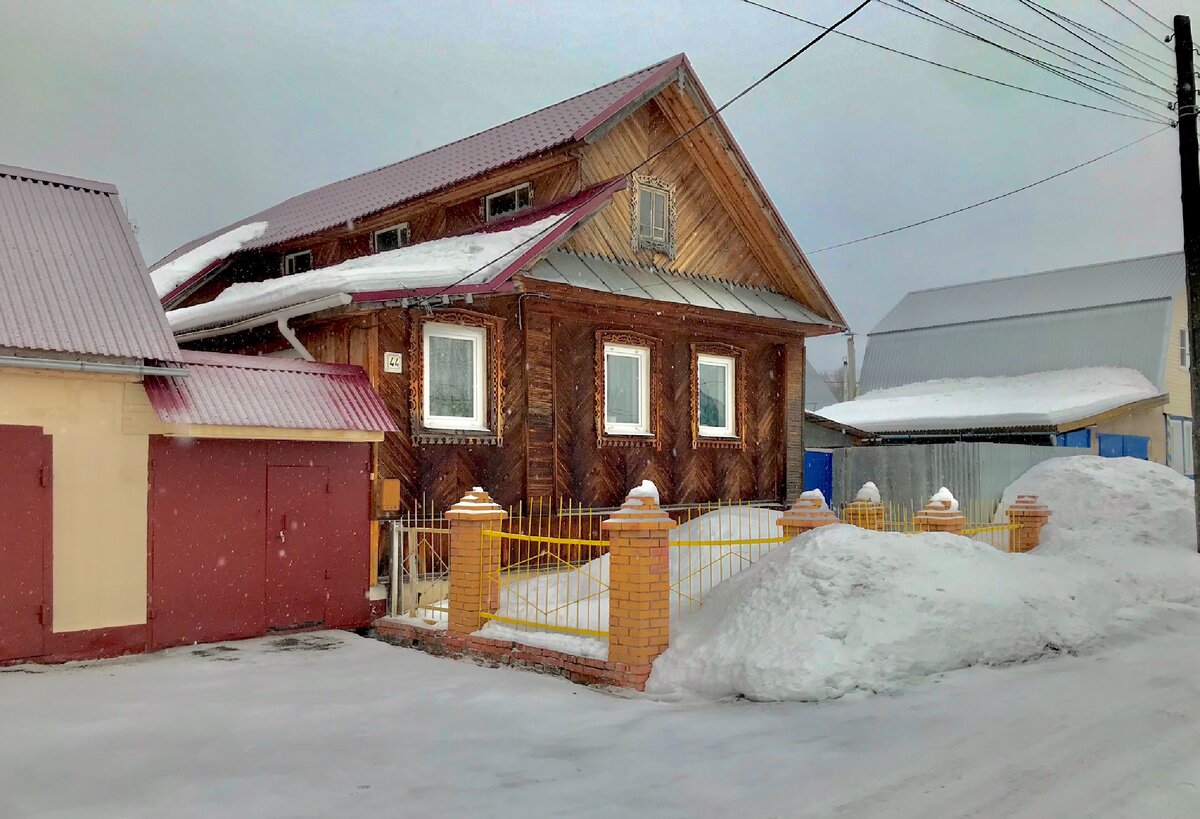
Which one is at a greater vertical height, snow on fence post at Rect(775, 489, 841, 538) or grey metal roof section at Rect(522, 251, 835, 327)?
grey metal roof section at Rect(522, 251, 835, 327)

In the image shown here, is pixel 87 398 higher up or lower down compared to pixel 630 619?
higher up

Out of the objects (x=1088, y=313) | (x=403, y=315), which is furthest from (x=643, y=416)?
(x=1088, y=313)

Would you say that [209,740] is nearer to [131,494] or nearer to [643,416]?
[131,494]

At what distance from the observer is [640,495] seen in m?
7.89

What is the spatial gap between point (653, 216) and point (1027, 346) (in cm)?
2009

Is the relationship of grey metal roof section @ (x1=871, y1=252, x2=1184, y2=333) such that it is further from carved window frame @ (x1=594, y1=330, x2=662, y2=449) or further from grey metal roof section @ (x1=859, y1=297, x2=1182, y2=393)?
carved window frame @ (x1=594, y1=330, x2=662, y2=449)

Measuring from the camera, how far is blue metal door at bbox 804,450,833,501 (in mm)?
19578

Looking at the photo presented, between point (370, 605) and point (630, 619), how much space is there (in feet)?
13.9

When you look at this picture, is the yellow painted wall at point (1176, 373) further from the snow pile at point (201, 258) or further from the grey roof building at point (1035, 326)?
the snow pile at point (201, 258)

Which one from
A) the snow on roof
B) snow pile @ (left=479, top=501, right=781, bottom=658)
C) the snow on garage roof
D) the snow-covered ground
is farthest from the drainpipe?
the snow on roof

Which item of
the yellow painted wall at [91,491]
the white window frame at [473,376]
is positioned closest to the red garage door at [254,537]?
the yellow painted wall at [91,491]

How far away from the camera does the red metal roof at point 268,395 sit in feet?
30.3

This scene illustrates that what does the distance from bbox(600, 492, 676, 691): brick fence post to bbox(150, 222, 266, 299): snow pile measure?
11142 mm

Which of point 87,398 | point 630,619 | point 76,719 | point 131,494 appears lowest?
point 76,719
